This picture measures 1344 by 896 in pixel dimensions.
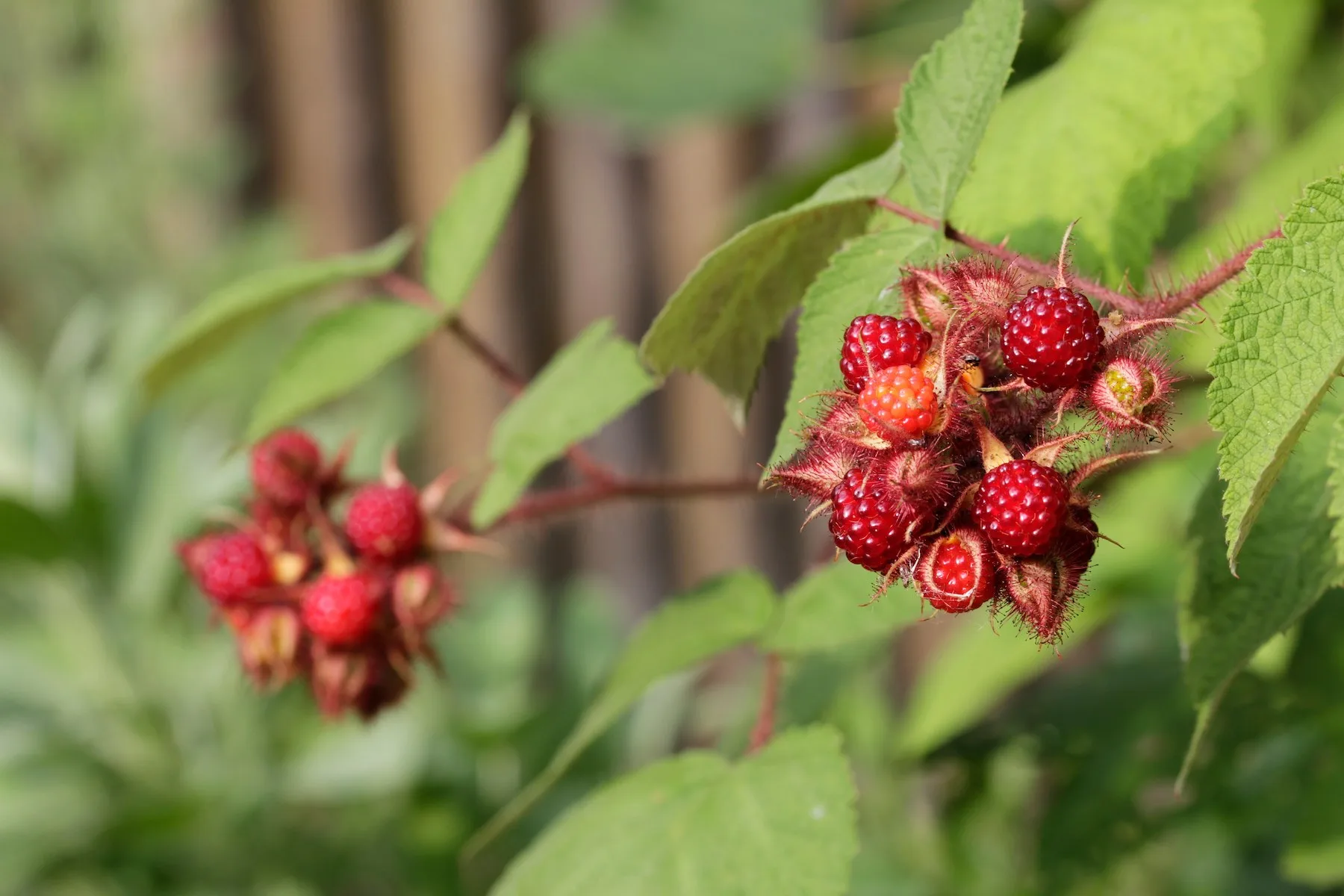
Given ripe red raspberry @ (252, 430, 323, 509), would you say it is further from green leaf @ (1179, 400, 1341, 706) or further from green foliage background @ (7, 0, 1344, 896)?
green leaf @ (1179, 400, 1341, 706)

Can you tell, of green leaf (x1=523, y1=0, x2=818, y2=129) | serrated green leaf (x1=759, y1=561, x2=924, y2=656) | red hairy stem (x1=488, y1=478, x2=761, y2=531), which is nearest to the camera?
serrated green leaf (x1=759, y1=561, x2=924, y2=656)

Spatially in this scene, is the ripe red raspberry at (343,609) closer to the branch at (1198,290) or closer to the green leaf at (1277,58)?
the branch at (1198,290)

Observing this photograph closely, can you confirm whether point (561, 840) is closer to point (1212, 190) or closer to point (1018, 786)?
point (1018, 786)

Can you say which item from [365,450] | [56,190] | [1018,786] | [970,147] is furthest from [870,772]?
[56,190]

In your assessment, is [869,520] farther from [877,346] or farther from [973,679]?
[973,679]

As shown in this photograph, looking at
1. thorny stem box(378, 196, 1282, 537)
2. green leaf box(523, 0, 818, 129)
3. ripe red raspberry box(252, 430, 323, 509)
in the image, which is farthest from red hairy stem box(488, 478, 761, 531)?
green leaf box(523, 0, 818, 129)

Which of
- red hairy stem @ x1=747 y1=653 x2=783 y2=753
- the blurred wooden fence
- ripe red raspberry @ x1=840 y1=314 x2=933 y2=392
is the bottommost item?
the blurred wooden fence
